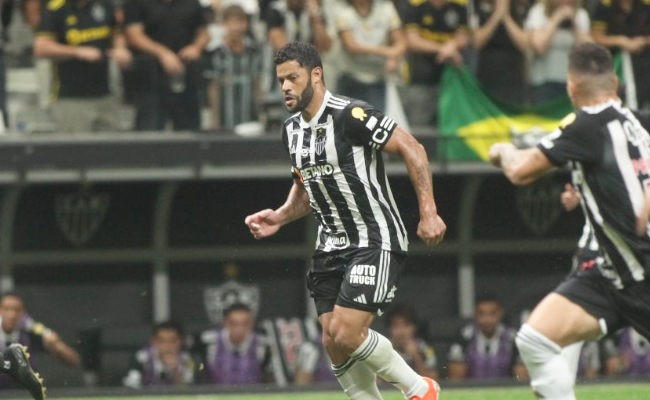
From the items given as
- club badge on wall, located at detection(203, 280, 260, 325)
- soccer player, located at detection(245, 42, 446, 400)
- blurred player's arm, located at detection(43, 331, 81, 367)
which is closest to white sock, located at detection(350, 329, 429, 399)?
soccer player, located at detection(245, 42, 446, 400)

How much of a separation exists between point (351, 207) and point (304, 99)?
65 cm

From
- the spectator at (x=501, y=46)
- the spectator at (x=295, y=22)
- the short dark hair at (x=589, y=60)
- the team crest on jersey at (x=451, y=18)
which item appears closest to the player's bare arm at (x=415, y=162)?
the short dark hair at (x=589, y=60)

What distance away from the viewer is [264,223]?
27.4ft

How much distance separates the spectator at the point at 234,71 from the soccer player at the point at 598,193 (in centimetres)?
655

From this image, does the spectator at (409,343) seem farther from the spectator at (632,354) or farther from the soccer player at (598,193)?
the soccer player at (598,193)

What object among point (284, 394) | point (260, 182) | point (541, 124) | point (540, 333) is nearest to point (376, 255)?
point (540, 333)

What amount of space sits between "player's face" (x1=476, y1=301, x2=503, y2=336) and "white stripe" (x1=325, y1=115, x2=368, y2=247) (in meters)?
6.88

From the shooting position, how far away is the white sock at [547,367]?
7352 millimetres

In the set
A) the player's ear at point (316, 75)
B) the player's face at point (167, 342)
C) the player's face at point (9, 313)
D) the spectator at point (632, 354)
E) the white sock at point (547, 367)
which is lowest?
the spectator at point (632, 354)

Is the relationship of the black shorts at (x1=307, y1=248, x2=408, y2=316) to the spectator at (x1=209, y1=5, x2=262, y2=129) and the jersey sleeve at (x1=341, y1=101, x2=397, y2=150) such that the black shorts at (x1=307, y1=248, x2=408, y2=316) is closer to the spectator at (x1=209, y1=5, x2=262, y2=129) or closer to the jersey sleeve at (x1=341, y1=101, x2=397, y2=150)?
the jersey sleeve at (x1=341, y1=101, x2=397, y2=150)

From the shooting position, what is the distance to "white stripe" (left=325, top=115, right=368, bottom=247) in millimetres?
7891

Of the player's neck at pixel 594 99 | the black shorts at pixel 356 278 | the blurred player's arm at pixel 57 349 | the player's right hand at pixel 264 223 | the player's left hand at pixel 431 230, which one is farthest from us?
the blurred player's arm at pixel 57 349

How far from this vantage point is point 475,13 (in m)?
14.0

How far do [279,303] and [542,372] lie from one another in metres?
8.90
